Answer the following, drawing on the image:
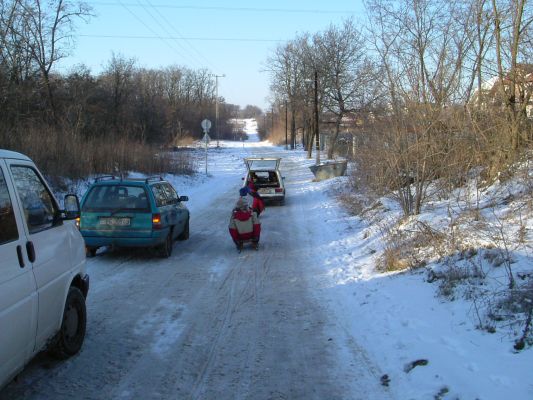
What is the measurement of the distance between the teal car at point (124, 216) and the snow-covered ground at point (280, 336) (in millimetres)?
422

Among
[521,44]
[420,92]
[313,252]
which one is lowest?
[313,252]

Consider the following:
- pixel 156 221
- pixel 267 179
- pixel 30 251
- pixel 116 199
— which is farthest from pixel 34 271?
pixel 267 179

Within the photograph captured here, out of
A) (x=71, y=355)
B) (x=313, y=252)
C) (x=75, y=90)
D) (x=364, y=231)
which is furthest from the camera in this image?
(x=75, y=90)

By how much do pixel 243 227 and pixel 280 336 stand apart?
5.28m

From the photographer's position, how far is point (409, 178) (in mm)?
11273

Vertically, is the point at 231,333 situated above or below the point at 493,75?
below

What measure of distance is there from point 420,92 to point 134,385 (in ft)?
29.2

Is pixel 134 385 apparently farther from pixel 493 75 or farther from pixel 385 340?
pixel 493 75

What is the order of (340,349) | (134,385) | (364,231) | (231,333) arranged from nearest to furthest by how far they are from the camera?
(134,385) < (340,349) < (231,333) < (364,231)

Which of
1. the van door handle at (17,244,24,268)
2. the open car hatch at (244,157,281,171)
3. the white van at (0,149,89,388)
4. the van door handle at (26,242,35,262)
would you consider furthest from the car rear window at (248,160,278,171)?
the van door handle at (17,244,24,268)

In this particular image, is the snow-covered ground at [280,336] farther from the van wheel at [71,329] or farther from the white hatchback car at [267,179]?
the white hatchback car at [267,179]

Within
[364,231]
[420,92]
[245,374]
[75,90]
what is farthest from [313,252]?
[75,90]

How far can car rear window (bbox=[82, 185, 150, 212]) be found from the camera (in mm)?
9766

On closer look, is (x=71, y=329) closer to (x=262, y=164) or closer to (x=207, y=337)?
(x=207, y=337)
